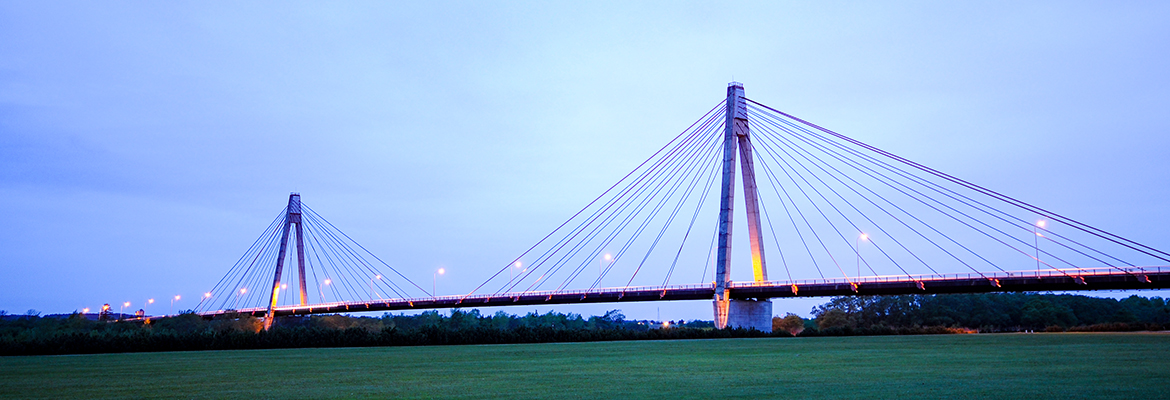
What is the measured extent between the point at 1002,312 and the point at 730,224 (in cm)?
6694

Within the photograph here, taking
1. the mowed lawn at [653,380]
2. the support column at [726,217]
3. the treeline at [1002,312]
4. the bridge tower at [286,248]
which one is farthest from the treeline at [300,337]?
the treeline at [1002,312]

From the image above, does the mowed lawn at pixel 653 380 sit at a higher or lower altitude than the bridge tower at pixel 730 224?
lower

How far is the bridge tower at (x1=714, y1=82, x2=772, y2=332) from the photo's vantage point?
63.6 metres

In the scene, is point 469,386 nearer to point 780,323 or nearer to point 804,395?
point 804,395

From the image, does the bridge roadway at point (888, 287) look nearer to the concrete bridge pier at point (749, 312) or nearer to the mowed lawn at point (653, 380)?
the concrete bridge pier at point (749, 312)

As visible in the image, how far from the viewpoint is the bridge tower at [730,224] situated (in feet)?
209

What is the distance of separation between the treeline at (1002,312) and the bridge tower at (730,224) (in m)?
39.4

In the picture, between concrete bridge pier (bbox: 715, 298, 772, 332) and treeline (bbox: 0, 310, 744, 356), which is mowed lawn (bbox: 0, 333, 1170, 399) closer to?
treeline (bbox: 0, 310, 744, 356)

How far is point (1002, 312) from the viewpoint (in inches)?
4360

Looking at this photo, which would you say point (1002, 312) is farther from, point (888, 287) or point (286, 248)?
point (286, 248)

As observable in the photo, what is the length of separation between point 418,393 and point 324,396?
57.3 inches

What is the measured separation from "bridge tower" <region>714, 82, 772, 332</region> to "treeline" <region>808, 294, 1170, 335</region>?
129 feet

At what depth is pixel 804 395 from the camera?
11.8 metres

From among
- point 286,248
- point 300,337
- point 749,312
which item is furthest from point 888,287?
point 286,248
